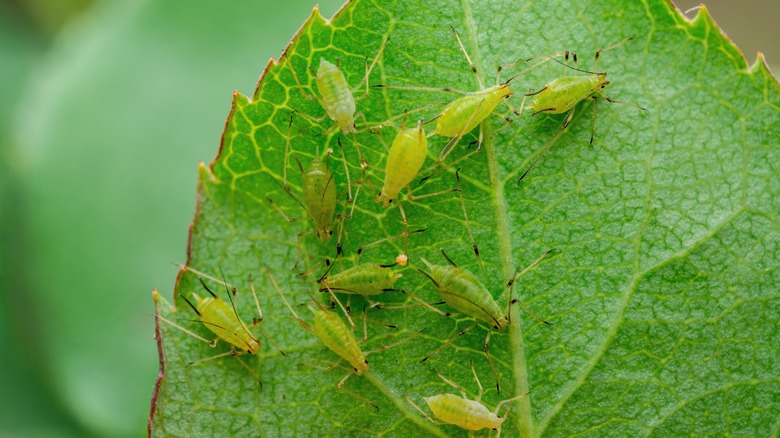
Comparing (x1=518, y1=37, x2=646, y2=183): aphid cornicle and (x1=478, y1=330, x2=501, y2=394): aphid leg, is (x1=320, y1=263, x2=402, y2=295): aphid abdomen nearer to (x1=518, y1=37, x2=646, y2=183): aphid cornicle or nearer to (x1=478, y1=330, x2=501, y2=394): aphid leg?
(x1=478, y1=330, x2=501, y2=394): aphid leg

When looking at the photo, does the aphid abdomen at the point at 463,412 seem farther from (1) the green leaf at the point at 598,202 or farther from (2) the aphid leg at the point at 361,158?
(2) the aphid leg at the point at 361,158

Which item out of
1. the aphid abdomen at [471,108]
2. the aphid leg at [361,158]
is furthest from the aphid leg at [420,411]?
the aphid abdomen at [471,108]

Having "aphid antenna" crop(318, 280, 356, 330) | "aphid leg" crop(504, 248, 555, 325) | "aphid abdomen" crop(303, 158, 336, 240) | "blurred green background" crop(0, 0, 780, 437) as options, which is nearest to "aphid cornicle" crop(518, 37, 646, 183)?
"aphid leg" crop(504, 248, 555, 325)

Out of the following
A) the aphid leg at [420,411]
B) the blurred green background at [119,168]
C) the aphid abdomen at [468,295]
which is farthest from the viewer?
the blurred green background at [119,168]

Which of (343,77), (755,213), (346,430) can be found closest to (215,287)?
(346,430)

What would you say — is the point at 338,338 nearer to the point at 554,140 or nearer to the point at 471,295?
the point at 471,295

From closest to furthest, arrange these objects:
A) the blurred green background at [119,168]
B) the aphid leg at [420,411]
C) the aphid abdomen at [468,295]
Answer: the aphid abdomen at [468,295]
the aphid leg at [420,411]
the blurred green background at [119,168]

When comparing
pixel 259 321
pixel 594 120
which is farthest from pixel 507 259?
pixel 259 321

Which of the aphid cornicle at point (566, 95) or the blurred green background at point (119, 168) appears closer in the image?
the aphid cornicle at point (566, 95)
